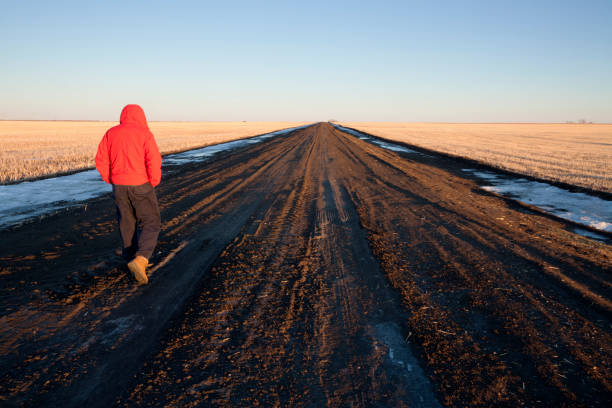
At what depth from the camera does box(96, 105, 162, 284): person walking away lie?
343 centimetres

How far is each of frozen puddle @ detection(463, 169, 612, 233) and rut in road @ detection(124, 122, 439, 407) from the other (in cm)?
469

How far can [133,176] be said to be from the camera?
11.5 ft

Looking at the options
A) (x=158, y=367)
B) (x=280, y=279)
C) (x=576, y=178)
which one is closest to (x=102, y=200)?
(x=280, y=279)

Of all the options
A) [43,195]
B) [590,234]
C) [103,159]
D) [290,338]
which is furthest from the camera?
[43,195]

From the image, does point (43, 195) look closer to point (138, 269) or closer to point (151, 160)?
point (151, 160)

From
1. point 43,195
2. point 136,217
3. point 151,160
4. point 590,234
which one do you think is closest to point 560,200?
point 590,234

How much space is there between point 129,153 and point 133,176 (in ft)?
0.83

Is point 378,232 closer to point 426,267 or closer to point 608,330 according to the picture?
point 426,267

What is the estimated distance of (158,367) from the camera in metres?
2.20

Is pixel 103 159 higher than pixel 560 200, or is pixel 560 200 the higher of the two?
pixel 103 159

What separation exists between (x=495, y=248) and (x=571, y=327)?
6.26 ft

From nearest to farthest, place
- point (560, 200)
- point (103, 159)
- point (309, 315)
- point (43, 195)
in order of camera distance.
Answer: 1. point (309, 315)
2. point (103, 159)
3. point (43, 195)
4. point (560, 200)

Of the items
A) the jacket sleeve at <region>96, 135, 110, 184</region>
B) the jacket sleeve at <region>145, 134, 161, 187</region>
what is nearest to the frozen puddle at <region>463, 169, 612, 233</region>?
the jacket sleeve at <region>145, 134, 161, 187</region>

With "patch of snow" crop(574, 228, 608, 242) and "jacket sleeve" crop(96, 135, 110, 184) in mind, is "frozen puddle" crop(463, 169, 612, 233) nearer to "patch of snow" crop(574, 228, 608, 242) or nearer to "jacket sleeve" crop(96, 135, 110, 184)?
"patch of snow" crop(574, 228, 608, 242)
